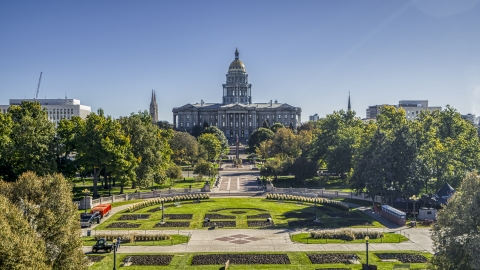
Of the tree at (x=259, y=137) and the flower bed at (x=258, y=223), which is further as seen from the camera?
the tree at (x=259, y=137)

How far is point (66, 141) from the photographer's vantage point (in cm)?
6119

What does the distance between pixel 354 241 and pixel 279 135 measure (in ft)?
223

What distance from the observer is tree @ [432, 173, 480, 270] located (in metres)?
22.6

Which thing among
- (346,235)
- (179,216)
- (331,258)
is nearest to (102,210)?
(179,216)

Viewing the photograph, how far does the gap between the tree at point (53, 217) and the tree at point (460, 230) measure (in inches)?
763

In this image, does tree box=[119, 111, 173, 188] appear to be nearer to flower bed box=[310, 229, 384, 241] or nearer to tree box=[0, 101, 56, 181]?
tree box=[0, 101, 56, 181]

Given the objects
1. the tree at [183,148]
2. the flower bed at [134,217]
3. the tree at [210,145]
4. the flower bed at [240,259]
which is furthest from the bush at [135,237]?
the tree at [210,145]

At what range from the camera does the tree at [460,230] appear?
2264 centimetres

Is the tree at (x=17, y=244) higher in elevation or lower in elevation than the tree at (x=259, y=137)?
lower

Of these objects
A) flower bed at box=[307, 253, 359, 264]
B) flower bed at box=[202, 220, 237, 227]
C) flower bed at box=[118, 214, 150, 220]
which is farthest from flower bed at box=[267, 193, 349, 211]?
flower bed at box=[307, 253, 359, 264]

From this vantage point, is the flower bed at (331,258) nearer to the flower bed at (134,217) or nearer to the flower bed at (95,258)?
the flower bed at (95,258)

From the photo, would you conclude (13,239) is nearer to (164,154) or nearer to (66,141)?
(66,141)

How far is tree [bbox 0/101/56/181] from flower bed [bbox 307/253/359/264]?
33.9 metres

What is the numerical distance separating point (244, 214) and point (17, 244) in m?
34.6
